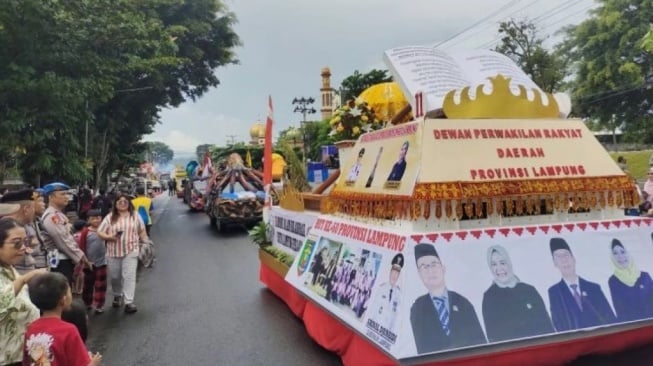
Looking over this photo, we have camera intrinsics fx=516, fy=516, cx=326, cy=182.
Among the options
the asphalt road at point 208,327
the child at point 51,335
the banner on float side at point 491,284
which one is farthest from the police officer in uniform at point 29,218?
the banner on float side at point 491,284

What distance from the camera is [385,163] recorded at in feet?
15.2

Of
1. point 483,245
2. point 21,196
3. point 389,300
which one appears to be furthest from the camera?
point 21,196

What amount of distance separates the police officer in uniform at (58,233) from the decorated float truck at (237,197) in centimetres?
981

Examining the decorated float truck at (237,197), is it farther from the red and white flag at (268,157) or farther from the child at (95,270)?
the child at (95,270)

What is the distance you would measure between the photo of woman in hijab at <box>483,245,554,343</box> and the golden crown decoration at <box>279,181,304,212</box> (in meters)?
3.30

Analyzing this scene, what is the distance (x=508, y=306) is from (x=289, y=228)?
3.92 m

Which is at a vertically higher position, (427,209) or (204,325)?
(427,209)

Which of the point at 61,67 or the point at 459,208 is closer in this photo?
the point at 459,208

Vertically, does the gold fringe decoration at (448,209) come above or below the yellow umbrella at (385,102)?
below

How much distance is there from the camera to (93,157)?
21906 millimetres

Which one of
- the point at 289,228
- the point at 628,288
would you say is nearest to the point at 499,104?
the point at 628,288

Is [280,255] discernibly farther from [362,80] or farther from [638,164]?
[638,164]

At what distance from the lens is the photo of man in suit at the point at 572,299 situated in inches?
148

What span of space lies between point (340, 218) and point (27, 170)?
34.5 feet
